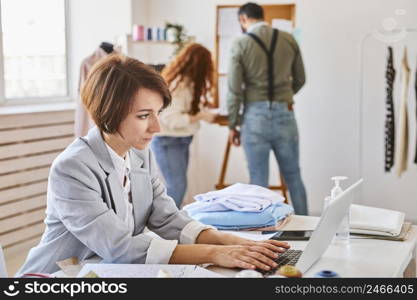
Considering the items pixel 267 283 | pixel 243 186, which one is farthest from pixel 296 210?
pixel 267 283

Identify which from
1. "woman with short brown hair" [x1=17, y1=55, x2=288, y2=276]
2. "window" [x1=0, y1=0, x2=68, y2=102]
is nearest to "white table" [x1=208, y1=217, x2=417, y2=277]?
"woman with short brown hair" [x1=17, y1=55, x2=288, y2=276]

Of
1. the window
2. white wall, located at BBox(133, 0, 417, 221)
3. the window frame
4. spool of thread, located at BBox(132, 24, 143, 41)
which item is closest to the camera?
the window frame

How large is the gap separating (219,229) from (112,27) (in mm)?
3521

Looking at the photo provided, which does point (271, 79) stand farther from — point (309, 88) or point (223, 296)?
point (223, 296)

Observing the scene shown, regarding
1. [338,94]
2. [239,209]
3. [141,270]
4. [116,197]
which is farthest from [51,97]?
[141,270]

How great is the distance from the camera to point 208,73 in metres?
4.76

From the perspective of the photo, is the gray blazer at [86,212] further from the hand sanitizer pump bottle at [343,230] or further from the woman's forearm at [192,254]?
the hand sanitizer pump bottle at [343,230]

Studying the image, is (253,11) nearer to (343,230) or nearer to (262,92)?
(262,92)

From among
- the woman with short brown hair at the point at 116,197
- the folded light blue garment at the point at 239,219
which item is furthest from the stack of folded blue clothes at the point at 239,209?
the woman with short brown hair at the point at 116,197

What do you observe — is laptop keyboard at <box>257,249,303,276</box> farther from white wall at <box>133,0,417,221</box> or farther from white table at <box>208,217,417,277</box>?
white wall at <box>133,0,417,221</box>

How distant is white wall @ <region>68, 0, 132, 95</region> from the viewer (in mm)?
5559

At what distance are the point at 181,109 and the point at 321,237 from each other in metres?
2.98

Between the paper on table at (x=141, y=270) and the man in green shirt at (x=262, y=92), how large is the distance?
2.86 m

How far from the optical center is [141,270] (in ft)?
6.01
